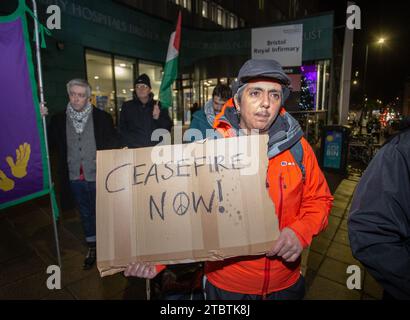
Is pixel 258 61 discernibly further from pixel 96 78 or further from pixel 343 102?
pixel 96 78

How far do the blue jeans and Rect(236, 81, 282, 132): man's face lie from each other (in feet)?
7.93

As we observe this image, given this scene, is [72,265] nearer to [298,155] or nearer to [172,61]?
[172,61]

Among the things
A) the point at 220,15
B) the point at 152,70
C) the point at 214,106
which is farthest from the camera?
the point at 220,15

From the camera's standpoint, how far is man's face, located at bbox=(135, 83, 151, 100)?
3.89 meters

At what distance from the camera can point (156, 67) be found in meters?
13.2

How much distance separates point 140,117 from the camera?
3953 millimetres

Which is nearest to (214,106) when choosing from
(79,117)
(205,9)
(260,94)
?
(79,117)

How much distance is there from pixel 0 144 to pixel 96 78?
9.12 meters

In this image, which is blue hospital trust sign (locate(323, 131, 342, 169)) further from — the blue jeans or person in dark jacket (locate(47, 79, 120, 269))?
the blue jeans

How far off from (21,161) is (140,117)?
1.85m

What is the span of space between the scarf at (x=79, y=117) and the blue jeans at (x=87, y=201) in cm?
66

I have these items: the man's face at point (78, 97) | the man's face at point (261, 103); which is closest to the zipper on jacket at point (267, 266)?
the man's face at point (261, 103)
